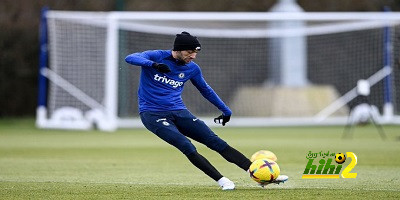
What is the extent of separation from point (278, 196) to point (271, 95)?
68.8ft

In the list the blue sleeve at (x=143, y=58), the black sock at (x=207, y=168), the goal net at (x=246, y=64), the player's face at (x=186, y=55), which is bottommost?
the goal net at (x=246, y=64)

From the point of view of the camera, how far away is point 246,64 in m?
31.5

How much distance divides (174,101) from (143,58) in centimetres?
70

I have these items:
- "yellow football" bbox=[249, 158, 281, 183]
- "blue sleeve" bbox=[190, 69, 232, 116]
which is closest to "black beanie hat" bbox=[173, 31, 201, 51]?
"blue sleeve" bbox=[190, 69, 232, 116]

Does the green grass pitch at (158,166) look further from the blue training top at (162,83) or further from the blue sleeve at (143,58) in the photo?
the blue sleeve at (143,58)

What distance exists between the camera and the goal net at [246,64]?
2773 centimetres

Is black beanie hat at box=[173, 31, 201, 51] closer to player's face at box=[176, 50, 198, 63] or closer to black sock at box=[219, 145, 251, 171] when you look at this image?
player's face at box=[176, 50, 198, 63]

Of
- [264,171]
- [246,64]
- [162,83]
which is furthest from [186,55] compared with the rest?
[246,64]

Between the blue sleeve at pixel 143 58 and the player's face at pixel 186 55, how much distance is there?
31cm

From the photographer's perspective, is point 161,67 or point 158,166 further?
point 158,166

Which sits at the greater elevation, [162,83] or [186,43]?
[186,43]

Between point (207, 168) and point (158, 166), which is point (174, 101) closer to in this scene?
point (207, 168)

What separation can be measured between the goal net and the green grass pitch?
5.91 feet

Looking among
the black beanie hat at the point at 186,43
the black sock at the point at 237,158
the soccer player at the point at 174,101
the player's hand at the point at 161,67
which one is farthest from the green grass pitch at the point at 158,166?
the black beanie hat at the point at 186,43
